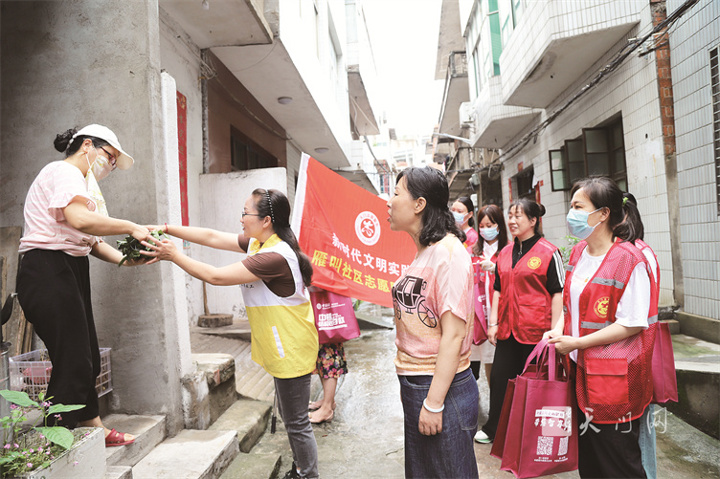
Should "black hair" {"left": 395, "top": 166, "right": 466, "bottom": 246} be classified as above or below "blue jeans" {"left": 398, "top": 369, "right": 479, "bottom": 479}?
above

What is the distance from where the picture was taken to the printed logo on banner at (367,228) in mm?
4184

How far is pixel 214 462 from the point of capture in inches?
105

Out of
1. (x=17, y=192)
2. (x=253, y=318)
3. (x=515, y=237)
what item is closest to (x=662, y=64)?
(x=515, y=237)

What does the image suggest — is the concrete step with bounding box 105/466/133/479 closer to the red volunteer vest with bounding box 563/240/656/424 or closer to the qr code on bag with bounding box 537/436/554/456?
the qr code on bag with bounding box 537/436/554/456

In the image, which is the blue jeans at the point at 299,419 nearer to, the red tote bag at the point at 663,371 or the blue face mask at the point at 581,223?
the blue face mask at the point at 581,223

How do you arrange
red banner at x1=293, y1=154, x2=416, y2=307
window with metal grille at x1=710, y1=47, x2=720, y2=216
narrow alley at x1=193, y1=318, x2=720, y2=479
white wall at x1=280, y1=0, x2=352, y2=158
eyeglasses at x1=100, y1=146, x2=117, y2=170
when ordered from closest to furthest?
1. eyeglasses at x1=100, y1=146, x2=117, y2=170
2. narrow alley at x1=193, y1=318, x2=720, y2=479
3. red banner at x1=293, y1=154, x2=416, y2=307
4. window with metal grille at x1=710, y1=47, x2=720, y2=216
5. white wall at x1=280, y1=0, x2=352, y2=158

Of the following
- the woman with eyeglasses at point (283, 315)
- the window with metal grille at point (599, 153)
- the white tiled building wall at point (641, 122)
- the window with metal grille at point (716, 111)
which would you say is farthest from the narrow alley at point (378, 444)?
the window with metal grille at point (599, 153)

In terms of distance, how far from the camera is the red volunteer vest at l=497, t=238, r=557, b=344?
3.18 m

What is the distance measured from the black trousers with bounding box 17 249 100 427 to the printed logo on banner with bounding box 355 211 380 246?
2.40 metres

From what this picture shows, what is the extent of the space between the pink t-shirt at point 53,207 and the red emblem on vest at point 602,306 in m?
2.64

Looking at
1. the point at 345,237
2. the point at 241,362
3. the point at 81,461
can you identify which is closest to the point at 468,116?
the point at 345,237

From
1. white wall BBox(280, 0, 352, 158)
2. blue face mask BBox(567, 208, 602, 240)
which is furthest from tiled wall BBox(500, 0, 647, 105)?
blue face mask BBox(567, 208, 602, 240)

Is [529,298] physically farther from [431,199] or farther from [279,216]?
[279,216]

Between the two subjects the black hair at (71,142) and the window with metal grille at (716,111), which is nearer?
the black hair at (71,142)
